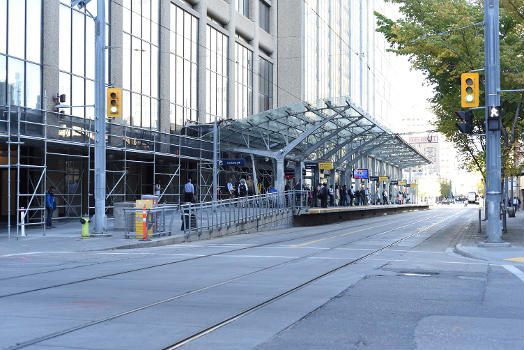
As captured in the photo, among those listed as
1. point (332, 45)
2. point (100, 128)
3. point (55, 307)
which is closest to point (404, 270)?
point (55, 307)

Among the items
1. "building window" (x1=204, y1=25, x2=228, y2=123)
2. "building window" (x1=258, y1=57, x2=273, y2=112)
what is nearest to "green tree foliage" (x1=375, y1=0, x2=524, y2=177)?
"building window" (x1=204, y1=25, x2=228, y2=123)

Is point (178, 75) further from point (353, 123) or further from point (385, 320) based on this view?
point (385, 320)

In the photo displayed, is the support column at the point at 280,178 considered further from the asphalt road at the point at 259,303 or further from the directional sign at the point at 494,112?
the asphalt road at the point at 259,303

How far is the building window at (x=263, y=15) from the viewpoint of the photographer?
178 ft

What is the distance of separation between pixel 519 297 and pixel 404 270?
365 centimetres

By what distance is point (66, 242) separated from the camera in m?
20.2

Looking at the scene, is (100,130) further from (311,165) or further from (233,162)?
(311,165)

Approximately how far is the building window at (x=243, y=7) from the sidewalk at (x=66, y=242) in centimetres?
2970

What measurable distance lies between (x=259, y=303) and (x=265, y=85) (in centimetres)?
4630

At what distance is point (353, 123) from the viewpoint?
41938mm

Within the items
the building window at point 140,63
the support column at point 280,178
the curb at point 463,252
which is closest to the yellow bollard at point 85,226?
the curb at point 463,252

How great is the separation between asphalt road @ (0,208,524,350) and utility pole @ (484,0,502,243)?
2.82 m

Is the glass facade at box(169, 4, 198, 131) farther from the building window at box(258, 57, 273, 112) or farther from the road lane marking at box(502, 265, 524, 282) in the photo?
the road lane marking at box(502, 265, 524, 282)

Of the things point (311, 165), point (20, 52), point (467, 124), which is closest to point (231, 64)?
point (311, 165)
